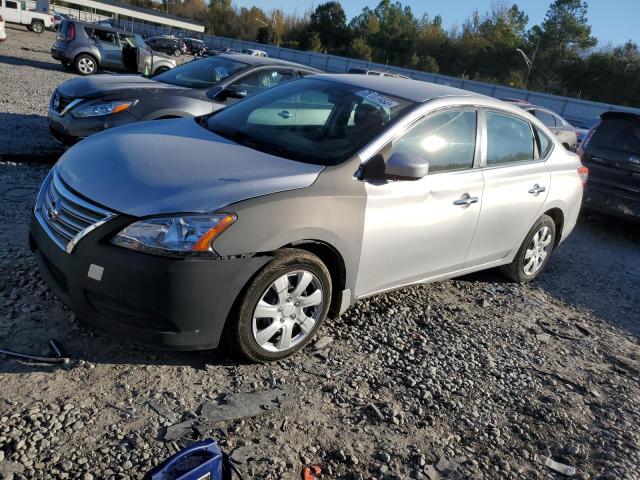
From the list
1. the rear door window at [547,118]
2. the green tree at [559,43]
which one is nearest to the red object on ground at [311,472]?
the rear door window at [547,118]

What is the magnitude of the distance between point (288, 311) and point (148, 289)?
85 centimetres

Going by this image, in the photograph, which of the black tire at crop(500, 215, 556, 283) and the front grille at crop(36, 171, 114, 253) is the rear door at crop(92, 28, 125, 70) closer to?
the black tire at crop(500, 215, 556, 283)

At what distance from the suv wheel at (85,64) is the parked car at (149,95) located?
11802mm

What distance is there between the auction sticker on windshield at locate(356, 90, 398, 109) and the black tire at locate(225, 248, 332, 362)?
4.33 feet

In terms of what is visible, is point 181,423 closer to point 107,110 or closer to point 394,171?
point 394,171

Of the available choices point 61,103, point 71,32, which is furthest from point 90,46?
point 61,103

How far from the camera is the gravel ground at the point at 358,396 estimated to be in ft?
8.34

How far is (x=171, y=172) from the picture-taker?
121 inches

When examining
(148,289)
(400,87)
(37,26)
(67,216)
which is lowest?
(148,289)

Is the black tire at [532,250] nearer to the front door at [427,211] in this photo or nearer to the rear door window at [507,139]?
the rear door window at [507,139]

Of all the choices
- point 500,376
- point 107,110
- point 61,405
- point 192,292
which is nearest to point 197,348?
point 192,292

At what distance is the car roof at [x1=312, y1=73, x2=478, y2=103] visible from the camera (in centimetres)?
404

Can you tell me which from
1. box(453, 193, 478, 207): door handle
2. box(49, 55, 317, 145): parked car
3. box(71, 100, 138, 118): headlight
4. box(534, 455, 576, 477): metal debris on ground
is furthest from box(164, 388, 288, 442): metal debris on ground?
box(71, 100, 138, 118): headlight

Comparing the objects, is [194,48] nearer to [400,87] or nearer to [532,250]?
[532,250]
